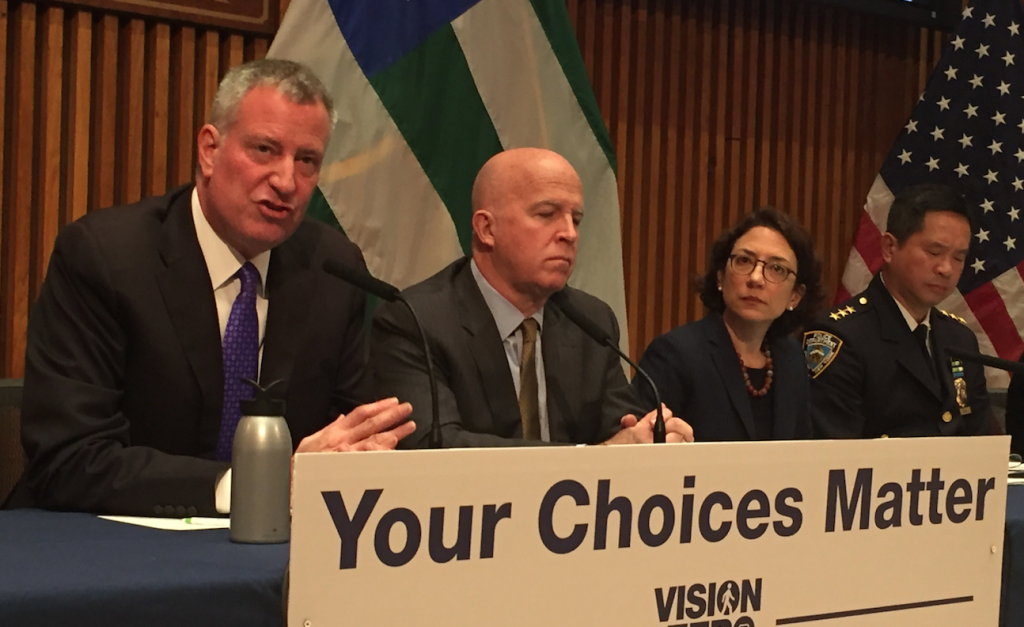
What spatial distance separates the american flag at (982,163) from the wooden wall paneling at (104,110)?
3.11 metres

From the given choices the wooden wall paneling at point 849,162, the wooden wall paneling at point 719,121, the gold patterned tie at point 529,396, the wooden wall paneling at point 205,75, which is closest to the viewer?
the gold patterned tie at point 529,396

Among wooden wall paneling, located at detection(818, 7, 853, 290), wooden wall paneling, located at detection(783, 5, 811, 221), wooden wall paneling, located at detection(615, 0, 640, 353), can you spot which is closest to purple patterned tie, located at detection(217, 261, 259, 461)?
wooden wall paneling, located at detection(615, 0, 640, 353)

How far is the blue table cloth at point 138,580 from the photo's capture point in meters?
1.15

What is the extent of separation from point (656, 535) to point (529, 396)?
106 centimetres

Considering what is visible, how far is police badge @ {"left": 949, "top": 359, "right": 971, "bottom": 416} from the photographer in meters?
3.50

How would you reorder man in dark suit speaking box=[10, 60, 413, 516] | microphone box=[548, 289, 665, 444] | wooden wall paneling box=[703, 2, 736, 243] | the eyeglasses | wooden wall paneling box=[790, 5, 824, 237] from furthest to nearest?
wooden wall paneling box=[790, 5, 824, 237], wooden wall paneling box=[703, 2, 736, 243], the eyeglasses, microphone box=[548, 289, 665, 444], man in dark suit speaking box=[10, 60, 413, 516]

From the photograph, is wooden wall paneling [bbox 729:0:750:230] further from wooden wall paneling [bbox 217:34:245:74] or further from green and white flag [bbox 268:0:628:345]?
wooden wall paneling [bbox 217:34:245:74]

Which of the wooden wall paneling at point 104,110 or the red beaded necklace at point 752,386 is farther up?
the wooden wall paneling at point 104,110

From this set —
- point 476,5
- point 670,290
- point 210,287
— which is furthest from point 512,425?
point 670,290

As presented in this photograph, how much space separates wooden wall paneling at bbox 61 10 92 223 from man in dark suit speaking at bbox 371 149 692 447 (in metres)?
1.41

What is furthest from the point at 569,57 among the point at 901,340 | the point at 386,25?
the point at 901,340

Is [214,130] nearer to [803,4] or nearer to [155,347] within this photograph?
[155,347]

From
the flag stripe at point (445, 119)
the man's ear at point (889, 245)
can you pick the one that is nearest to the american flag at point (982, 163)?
the man's ear at point (889, 245)

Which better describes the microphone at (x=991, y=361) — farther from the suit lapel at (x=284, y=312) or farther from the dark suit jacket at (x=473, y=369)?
the suit lapel at (x=284, y=312)
